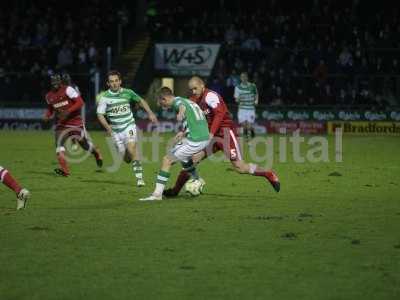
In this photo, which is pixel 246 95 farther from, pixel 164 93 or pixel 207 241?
pixel 207 241

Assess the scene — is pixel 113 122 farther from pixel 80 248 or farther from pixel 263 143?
pixel 263 143

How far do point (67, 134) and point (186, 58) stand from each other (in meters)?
18.9

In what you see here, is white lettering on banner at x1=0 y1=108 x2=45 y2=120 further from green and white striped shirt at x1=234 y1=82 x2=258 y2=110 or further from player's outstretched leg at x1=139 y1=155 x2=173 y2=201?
player's outstretched leg at x1=139 y1=155 x2=173 y2=201

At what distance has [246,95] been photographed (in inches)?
1158

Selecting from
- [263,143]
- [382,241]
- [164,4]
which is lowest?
[263,143]

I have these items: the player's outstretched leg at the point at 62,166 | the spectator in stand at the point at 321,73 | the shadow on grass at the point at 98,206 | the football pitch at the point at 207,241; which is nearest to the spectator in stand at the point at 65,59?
the spectator in stand at the point at 321,73

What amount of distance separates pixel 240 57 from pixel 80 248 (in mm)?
26207

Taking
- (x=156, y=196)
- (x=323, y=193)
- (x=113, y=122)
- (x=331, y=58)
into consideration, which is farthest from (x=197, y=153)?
(x=331, y=58)

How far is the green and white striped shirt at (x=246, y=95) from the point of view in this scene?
29.3m

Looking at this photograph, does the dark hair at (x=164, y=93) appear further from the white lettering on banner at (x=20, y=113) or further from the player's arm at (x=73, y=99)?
the white lettering on banner at (x=20, y=113)

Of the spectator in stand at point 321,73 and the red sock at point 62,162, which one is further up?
the spectator in stand at point 321,73

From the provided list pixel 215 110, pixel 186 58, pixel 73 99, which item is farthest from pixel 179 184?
pixel 186 58

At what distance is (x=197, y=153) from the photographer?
43.6 ft

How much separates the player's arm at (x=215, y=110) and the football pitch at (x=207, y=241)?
1126 millimetres
